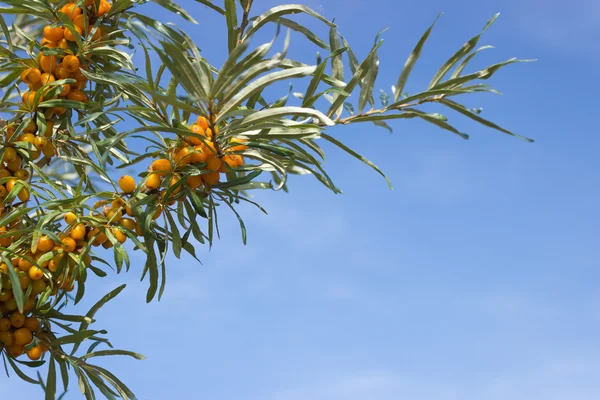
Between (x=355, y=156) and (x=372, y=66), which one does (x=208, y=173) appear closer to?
(x=355, y=156)

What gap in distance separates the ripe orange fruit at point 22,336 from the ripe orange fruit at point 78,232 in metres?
0.31

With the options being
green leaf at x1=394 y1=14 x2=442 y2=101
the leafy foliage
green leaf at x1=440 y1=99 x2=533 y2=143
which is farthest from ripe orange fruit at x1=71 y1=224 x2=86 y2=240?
green leaf at x1=440 y1=99 x2=533 y2=143

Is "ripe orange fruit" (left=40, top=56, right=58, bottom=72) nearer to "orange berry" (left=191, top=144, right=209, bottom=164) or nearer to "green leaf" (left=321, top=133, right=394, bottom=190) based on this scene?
"orange berry" (left=191, top=144, right=209, bottom=164)

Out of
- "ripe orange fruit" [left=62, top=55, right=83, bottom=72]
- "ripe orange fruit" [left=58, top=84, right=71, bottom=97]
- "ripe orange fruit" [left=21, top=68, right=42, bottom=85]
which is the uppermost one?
"ripe orange fruit" [left=62, top=55, right=83, bottom=72]

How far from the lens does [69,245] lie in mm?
1586

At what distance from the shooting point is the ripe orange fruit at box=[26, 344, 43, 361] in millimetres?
1715

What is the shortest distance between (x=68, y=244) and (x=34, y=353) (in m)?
0.35

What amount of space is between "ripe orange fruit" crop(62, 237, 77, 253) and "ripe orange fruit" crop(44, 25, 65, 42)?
21.8 inches

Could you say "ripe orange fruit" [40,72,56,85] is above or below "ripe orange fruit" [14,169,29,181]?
above

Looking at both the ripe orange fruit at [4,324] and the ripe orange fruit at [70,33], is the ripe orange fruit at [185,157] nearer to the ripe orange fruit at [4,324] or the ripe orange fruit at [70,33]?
the ripe orange fruit at [70,33]

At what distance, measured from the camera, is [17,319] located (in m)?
1.69

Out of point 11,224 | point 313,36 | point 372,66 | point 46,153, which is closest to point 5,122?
point 46,153

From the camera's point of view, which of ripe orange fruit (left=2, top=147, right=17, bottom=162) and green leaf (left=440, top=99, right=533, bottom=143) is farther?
ripe orange fruit (left=2, top=147, right=17, bottom=162)

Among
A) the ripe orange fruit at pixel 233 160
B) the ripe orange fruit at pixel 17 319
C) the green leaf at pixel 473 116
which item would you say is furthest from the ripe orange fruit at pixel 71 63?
the green leaf at pixel 473 116
